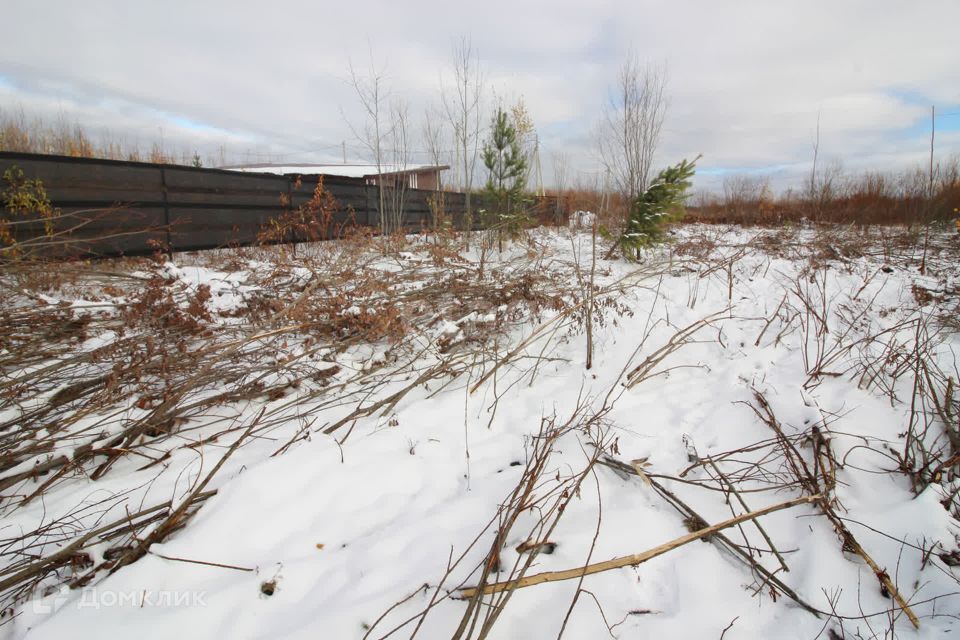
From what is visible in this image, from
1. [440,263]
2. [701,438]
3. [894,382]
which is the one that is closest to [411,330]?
[440,263]

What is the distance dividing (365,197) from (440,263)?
6.49 meters

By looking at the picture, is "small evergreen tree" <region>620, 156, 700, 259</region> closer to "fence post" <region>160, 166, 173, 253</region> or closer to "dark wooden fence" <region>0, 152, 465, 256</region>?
"dark wooden fence" <region>0, 152, 465, 256</region>

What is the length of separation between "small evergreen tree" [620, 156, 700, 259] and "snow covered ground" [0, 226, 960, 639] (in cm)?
315

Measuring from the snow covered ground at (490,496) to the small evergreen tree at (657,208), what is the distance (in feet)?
10.3

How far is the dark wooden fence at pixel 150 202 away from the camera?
4.97m

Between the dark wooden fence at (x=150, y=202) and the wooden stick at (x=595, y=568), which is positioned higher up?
the dark wooden fence at (x=150, y=202)

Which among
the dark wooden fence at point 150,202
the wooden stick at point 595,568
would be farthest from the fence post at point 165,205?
the wooden stick at point 595,568

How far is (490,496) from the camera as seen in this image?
1.64 meters

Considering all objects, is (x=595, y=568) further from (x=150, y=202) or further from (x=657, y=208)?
(x=150, y=202)

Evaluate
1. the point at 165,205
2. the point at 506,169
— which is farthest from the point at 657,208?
the point at 165,205

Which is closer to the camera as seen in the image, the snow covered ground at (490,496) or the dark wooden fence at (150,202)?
the snow covered ground at (490,496)

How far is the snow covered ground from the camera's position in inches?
46.9

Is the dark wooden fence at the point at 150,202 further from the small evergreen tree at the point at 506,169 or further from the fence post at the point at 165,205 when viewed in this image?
the small evergreen tree at the point at 506,169

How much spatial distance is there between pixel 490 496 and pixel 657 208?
5.45 m
